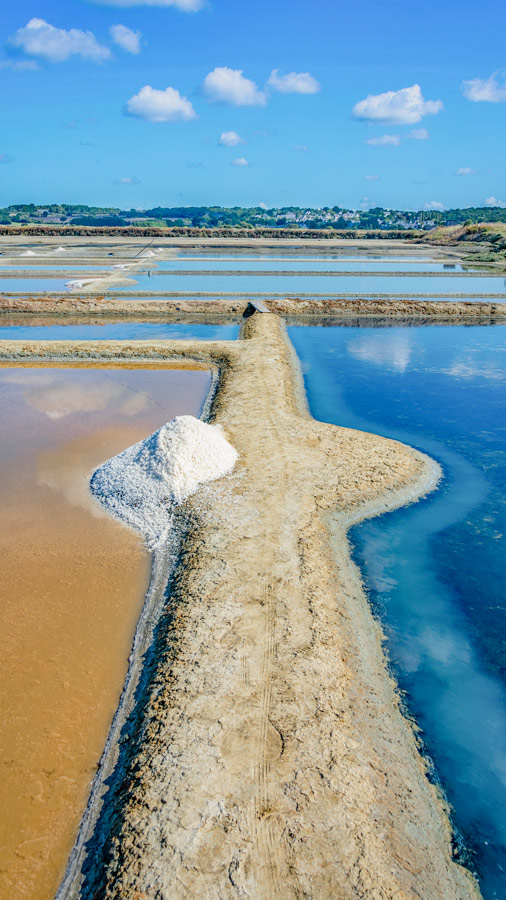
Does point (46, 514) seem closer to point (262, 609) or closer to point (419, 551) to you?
point (262, 609)

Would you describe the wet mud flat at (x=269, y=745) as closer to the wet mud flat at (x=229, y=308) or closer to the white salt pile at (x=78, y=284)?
the wet mud flat at (x=229, y=308)

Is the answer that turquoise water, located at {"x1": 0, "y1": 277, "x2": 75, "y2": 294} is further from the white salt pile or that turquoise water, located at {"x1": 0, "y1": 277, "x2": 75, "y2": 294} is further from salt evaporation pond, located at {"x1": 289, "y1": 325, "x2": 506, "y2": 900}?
salt evaporation pond, located at {"x1": 289, "y1": 325, "x2": 506, "y2": 900}

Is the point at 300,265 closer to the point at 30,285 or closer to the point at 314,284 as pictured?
the point at 314,284

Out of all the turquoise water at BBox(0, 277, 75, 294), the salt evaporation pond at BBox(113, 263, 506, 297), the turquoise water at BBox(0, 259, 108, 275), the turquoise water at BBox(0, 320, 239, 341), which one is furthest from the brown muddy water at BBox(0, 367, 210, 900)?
the turquoise water at BBox(0, 259, 108, 275)

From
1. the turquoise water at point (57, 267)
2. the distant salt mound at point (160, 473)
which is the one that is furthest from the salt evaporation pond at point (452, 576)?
the turquoise water at point (57, 267)

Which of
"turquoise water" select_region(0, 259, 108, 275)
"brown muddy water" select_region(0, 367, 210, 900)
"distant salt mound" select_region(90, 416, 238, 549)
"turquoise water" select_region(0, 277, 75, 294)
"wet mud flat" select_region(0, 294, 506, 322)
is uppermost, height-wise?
"turquoise water" select_region(0, 259, 108, 275)

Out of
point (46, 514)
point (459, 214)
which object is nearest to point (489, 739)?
point (46, 514)
